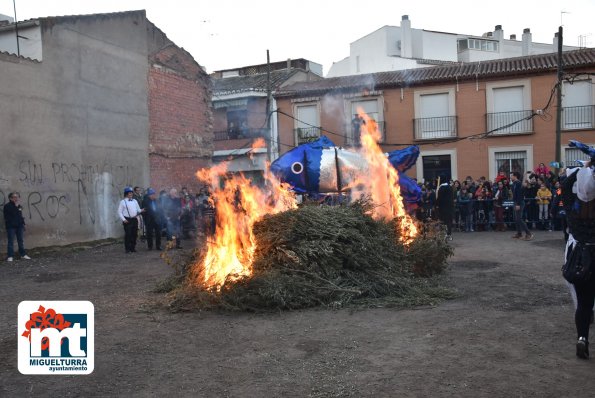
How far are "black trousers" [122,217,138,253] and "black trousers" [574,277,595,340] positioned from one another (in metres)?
11.5

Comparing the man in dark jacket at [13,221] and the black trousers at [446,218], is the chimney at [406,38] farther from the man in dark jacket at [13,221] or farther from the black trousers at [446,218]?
the man in dark jacket at [13,221]

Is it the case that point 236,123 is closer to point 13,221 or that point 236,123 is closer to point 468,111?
point 468,111

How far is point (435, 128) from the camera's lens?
2747 cm

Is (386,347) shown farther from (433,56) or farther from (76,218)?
(433,56)

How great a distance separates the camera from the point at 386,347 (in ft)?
17.7

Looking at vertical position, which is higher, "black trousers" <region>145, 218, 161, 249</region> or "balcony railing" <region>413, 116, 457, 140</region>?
"balcony railing" <region>413, 116, 457, 140</region>

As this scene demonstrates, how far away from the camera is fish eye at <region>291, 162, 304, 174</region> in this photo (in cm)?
1415

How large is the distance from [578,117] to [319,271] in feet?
74.2

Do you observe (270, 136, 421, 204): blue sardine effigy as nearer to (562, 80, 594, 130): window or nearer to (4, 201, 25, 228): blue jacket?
(4, 201, 25, 228): blue jacket

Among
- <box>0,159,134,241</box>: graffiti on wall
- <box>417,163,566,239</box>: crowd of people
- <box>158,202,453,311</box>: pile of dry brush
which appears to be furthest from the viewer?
<box>417,163,566,239</box>: crowd of people

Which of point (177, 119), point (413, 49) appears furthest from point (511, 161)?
point (177, 119)

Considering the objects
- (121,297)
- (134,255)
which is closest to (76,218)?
(134,255)

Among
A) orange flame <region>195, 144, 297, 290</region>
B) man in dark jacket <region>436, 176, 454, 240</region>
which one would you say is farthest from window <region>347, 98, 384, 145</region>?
orange flame <region>195, 144, 297, 290</region>

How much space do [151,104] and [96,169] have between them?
3655mm
